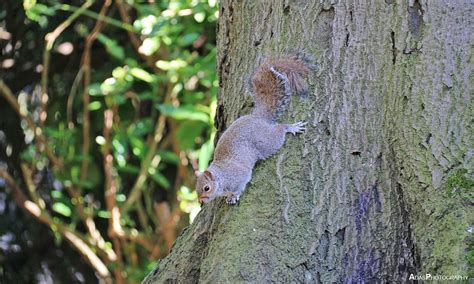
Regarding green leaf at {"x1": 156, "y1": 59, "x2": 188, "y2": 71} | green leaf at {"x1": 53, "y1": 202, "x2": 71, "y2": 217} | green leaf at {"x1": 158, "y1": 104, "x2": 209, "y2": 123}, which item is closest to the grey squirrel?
green leaf at {"x1": 158, "y1": 104, "x2": 209, "y2": 123}

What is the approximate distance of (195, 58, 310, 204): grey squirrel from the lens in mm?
1678

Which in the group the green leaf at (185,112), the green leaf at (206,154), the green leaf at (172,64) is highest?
the green leaf at (172,64)

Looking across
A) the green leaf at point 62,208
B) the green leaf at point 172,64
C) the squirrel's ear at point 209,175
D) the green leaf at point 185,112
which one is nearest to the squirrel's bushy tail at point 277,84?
the squirrel's ear at point 209,175

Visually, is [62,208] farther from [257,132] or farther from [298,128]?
[298,128]

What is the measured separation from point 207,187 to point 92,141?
5.09 ft

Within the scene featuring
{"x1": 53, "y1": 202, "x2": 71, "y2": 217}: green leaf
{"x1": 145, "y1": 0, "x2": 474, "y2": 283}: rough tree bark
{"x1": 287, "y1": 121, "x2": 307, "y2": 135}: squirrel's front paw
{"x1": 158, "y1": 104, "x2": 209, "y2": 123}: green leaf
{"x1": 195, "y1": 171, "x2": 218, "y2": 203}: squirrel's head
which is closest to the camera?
{"x1": 145, "y1": 0, "x2": 474, "y2": 283}: rough tree bark

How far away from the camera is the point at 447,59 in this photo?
161 cm

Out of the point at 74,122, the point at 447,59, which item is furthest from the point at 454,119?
the point at 74,122

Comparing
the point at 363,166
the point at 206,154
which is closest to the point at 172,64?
the point at 206,154

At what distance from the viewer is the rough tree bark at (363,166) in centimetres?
149

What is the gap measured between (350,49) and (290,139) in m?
0.25

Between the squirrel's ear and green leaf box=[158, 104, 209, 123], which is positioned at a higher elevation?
the squirrel's ear

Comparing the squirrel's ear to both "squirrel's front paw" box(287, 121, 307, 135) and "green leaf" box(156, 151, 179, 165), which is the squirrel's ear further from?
"green leaf" box(156, 151, 179, 165)

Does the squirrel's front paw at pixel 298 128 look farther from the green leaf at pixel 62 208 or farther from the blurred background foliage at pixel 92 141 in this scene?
the green leaf at pixel 62 208
